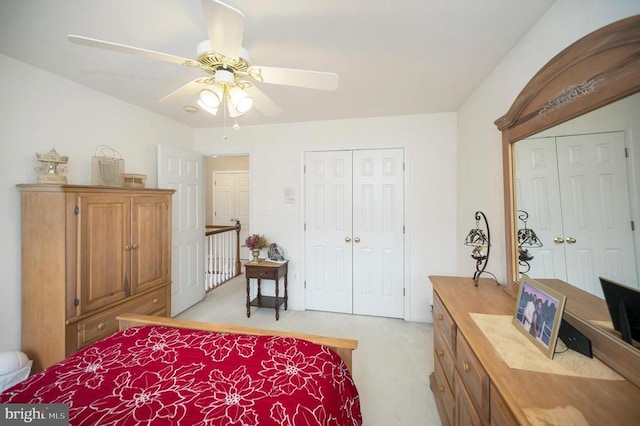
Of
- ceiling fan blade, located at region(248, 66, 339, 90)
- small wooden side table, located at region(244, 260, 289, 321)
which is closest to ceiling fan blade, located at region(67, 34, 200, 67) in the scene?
ceiling fan blade, located at region(248, 66, 339, 90)

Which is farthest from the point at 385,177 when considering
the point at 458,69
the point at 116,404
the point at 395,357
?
the point at 116,404

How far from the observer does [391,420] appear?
159 cm

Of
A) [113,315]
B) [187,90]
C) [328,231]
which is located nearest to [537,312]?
[187,90]

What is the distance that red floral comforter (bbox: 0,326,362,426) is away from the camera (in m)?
0.87

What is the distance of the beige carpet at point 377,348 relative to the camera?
168cm

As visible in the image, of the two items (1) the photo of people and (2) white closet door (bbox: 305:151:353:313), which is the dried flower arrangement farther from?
(1) the photo of people

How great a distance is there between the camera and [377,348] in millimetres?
2385

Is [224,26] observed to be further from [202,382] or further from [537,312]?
[537,312]

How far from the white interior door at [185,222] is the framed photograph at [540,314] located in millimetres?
3328

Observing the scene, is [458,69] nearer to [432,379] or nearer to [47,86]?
[432,379]

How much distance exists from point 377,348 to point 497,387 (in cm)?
178

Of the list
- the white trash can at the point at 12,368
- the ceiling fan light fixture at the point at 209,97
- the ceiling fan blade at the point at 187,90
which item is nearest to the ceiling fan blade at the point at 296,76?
the ceiling fan light fixture at the point at 209,97

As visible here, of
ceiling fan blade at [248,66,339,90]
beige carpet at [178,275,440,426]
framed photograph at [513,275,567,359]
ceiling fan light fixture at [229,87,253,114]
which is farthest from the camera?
beige carpet at [178,275,440,426]

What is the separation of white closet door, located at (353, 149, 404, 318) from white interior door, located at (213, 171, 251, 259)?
3.61 m
